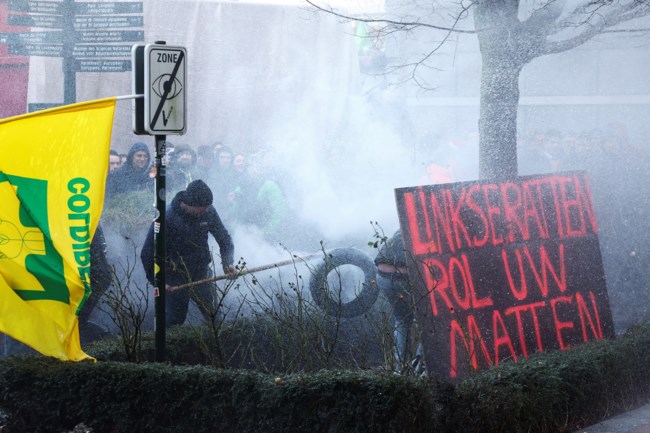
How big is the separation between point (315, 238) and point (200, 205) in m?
2.61

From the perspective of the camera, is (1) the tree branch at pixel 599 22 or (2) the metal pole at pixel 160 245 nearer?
(2) the metal pole at pixel 160 245

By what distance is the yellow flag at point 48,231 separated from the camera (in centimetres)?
542

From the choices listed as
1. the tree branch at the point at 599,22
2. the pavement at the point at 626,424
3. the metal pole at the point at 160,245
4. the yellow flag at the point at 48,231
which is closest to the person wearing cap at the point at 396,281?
the pavement at the point at 626,424

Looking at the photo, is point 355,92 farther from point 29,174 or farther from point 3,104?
point 29,174

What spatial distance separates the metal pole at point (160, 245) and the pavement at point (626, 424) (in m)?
→ 2.58

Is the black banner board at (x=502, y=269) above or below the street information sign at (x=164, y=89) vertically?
below

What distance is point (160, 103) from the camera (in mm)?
5715

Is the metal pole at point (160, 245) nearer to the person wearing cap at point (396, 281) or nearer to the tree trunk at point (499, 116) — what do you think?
the person wearing cap at point (396, 281)

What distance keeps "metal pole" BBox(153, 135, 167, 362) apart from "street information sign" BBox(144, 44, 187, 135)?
0.11 m

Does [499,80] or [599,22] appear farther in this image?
[499,80]

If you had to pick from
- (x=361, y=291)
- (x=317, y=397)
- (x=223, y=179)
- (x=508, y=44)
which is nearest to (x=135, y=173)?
(x=223, y=179)

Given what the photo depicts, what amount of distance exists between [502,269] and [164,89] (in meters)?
2.51

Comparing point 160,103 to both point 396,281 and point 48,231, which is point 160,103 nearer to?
point 48,231

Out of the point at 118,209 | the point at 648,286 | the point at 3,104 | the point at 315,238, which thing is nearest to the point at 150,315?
the point at 118,209
